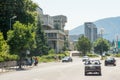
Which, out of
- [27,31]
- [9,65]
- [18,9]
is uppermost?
[18,9]

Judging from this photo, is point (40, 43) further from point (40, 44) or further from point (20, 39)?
point (20, 39)

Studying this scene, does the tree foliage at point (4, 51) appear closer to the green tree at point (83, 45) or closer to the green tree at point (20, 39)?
the green tree at point (20, 39)

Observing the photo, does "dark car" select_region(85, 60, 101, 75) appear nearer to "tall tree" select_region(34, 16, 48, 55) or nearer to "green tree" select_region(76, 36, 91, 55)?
"tall tree" select_region(34, 16, 48, 55)

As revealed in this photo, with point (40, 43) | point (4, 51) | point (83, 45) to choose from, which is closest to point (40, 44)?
point (40, 43)

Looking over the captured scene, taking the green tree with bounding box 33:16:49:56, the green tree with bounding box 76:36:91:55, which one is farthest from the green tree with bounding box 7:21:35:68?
the green tree with bounding box 76:36:91:55

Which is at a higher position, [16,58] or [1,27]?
[1,27]

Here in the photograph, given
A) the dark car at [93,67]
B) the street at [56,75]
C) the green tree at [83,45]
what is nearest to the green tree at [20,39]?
the street at [56,75]

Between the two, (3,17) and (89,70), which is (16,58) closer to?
(3,17)

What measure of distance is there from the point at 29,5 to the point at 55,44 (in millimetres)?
92914

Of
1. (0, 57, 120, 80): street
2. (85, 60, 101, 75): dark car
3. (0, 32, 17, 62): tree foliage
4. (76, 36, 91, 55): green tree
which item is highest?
(76, 36, 91, 55): green tree

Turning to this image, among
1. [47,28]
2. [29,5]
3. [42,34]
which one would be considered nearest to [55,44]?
[47,28]

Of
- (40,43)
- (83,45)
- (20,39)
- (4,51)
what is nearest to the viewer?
(4,51)

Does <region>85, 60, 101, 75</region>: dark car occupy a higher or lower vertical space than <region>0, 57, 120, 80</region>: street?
higher

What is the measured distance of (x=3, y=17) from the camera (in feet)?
251
